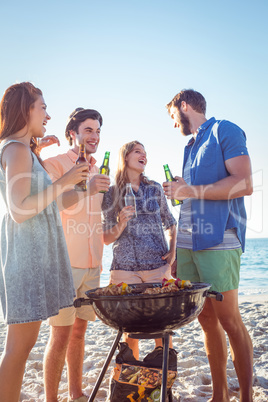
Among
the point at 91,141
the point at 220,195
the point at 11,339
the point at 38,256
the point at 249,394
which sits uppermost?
the point at 91,141

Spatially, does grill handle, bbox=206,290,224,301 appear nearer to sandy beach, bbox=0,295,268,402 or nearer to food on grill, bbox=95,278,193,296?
food on grill, bbox=95,278,193,296

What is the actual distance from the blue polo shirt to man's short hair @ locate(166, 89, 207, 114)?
1.11 ft

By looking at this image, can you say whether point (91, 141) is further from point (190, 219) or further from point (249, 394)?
point (249, 394)

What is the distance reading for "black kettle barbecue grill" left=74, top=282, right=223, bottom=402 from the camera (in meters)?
1.88

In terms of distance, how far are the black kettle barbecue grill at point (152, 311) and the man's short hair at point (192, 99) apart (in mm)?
1805

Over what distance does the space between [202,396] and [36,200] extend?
7.42 feet

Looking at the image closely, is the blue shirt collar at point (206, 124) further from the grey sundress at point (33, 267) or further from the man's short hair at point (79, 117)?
the grey sundress at point (33, 267)

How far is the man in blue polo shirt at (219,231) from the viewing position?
2540 millimetres

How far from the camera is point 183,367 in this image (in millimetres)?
3660

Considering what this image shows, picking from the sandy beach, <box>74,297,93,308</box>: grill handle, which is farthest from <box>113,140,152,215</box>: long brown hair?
the sandy beach

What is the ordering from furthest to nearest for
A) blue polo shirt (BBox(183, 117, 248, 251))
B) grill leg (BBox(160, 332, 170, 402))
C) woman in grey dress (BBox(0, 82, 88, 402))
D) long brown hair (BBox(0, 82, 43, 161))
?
blue polo shirt (BBox(183, 117, 248, 251)), long brown hair (BBox(0, 82, 43, 161)), woman in grey dress (BBox(0, 82, 88, 402)), grill leg (BBox(160, 332, 170, 402))

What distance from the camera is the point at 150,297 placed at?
1.85 m

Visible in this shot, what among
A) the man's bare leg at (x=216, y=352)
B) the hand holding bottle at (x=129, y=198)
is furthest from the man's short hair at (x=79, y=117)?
the man's bare leg at (x=216, y=352)

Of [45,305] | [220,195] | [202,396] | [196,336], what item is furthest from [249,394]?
[196,336]
